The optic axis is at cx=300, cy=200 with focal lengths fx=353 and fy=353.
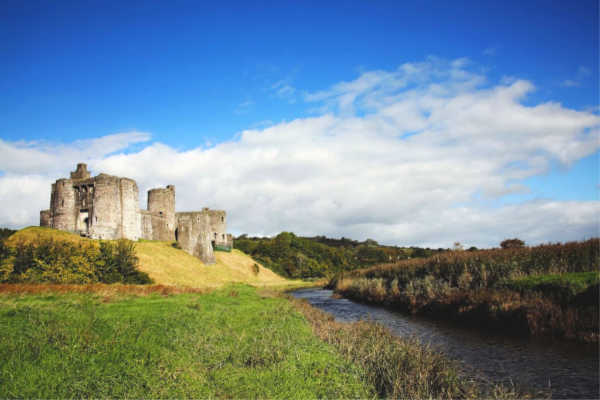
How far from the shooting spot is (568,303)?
42.1 ft

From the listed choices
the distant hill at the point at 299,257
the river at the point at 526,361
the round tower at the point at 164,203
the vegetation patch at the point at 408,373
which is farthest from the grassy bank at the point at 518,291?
the distant hill at the point at 299,257

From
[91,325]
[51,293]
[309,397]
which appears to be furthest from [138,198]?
[309,397]

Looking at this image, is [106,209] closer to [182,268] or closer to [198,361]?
[182,268]

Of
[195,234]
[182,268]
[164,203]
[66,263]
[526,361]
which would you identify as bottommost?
[182,268]

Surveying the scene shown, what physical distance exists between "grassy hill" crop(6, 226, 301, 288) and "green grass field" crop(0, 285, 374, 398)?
19778 millimetres

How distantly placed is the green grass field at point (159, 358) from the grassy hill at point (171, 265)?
19778 millimetres

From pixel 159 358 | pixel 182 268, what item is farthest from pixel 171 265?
pixel 159 358

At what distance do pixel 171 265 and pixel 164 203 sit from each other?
13855mm

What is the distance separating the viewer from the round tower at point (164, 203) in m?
47.7

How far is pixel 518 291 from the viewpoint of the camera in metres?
15.7

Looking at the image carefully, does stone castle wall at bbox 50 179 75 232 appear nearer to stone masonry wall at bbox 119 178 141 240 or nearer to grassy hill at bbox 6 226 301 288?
grassy hill at bbox 6 226 301 288

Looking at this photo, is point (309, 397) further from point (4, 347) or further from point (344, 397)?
point (4, 347)

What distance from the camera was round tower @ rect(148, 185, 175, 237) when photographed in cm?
4769

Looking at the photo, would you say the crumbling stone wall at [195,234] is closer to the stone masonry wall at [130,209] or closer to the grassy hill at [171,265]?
the grassy hill at [171,265]
